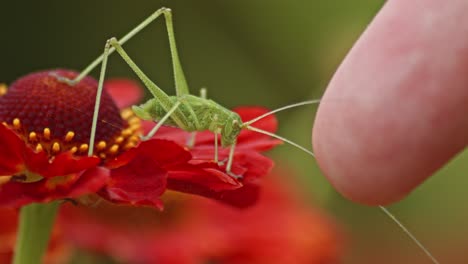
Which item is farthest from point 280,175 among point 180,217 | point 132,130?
point 132,130

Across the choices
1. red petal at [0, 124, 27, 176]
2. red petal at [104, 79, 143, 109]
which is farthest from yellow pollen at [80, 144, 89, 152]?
red petal at [104, 79, 143, 109]

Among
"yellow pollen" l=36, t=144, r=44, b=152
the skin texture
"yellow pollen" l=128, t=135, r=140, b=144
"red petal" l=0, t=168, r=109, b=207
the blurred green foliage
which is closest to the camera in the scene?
the skin texture

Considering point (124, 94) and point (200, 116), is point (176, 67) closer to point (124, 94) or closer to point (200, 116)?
point (200, 116)

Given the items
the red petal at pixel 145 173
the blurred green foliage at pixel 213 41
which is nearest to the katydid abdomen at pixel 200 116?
the red petal at pixel 145 173

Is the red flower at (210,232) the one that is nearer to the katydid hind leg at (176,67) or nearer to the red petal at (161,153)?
the katydid hind leg at (176,67)

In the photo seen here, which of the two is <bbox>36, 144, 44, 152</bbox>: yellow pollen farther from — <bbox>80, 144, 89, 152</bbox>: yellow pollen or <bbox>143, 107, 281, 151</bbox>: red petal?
<bbox>143, 107, 281, 151</bbox>: red petal

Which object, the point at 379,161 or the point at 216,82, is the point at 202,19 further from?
the point at 379,161

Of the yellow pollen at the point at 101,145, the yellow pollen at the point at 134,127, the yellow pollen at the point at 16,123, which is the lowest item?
the yellow pollen at the point at 134,127

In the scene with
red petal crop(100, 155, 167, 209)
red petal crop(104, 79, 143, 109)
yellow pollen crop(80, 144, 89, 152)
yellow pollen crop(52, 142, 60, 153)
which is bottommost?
red petal crop(104, 79, 143, 109)
